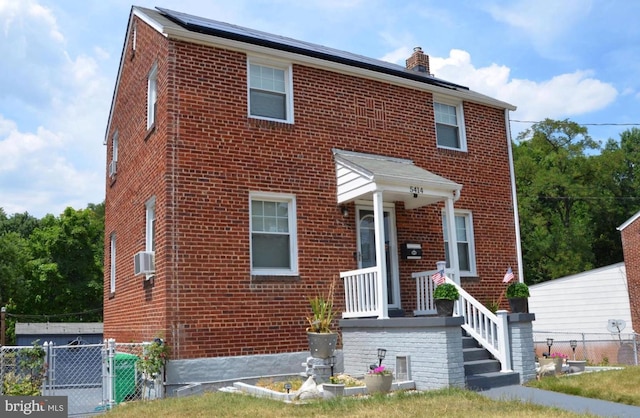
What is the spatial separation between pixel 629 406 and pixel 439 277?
399 cm

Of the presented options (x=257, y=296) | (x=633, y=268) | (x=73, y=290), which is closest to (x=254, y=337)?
(x=257, y=296)

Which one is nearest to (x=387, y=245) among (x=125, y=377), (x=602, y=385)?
(x=602, y=385)

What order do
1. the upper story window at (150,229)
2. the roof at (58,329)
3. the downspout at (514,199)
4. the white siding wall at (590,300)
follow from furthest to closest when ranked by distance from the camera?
the white siding wall at (590,300) < the roof at (58,329) < the downspout at (514,199) < the upper story window at (150,229)

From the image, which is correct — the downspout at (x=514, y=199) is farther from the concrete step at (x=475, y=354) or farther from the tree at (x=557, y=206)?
the tree at (x=557, y=206)

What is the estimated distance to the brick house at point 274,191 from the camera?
11.1 metres

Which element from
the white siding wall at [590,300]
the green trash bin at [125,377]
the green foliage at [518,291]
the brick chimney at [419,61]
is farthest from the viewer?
the white siding wall at [590,300]

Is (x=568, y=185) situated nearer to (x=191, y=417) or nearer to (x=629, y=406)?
(x=629, y=406)

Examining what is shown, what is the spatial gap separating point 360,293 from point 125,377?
481 cm

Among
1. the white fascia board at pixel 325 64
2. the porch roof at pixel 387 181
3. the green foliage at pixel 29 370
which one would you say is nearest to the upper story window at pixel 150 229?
the green foliage at pixel 29 370

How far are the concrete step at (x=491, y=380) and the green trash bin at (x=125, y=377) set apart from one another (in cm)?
610

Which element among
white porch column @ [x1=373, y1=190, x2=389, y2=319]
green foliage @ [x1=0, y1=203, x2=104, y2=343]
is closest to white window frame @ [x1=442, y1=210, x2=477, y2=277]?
white porch column @ [x1=373, y1=190, x2=389, y2=319]

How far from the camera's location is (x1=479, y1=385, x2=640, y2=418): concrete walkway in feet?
26.9

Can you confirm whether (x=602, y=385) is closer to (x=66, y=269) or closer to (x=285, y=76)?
(x=285, y=76)

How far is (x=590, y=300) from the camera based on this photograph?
2741 cm
